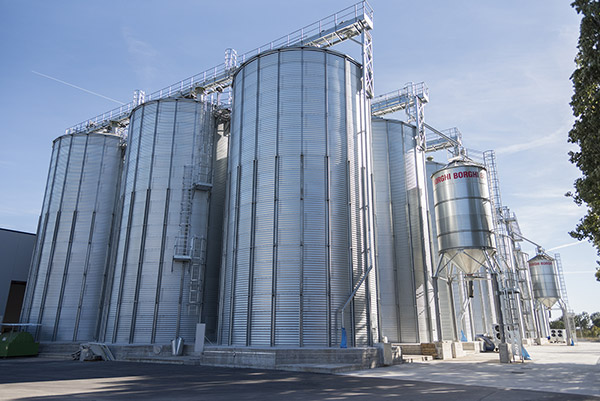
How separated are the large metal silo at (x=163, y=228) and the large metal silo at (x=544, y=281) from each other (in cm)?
4620

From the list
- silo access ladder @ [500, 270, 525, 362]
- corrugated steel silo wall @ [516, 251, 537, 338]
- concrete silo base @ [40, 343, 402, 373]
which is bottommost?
concrete silo base @ [40, 343, 402, 373]

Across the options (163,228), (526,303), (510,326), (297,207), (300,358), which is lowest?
(300,358)

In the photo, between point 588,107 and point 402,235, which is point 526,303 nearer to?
point 402,235

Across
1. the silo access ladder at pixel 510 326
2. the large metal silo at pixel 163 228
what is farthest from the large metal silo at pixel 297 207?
the silo access ladder at pixel 510 326

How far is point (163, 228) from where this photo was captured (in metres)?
32.5

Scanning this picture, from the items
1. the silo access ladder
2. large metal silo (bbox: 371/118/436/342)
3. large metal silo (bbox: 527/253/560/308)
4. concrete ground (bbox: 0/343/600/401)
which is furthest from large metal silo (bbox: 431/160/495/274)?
large metal silo (bbox: 527/253/560/308)

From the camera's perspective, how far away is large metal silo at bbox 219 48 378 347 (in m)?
24.2

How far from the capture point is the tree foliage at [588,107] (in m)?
17.3

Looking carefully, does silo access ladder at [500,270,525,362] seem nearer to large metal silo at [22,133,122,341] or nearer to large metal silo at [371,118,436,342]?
large metal silo at [371,118,436,342]

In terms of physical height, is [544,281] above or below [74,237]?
below

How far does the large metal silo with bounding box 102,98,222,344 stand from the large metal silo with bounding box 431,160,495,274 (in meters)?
17.6

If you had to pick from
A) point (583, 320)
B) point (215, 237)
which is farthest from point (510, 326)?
point (583, 320)

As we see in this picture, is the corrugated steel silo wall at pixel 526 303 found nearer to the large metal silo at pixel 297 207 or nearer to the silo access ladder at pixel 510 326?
the silo access ladder at pixel 510 326

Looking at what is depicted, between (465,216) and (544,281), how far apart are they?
37184mm
